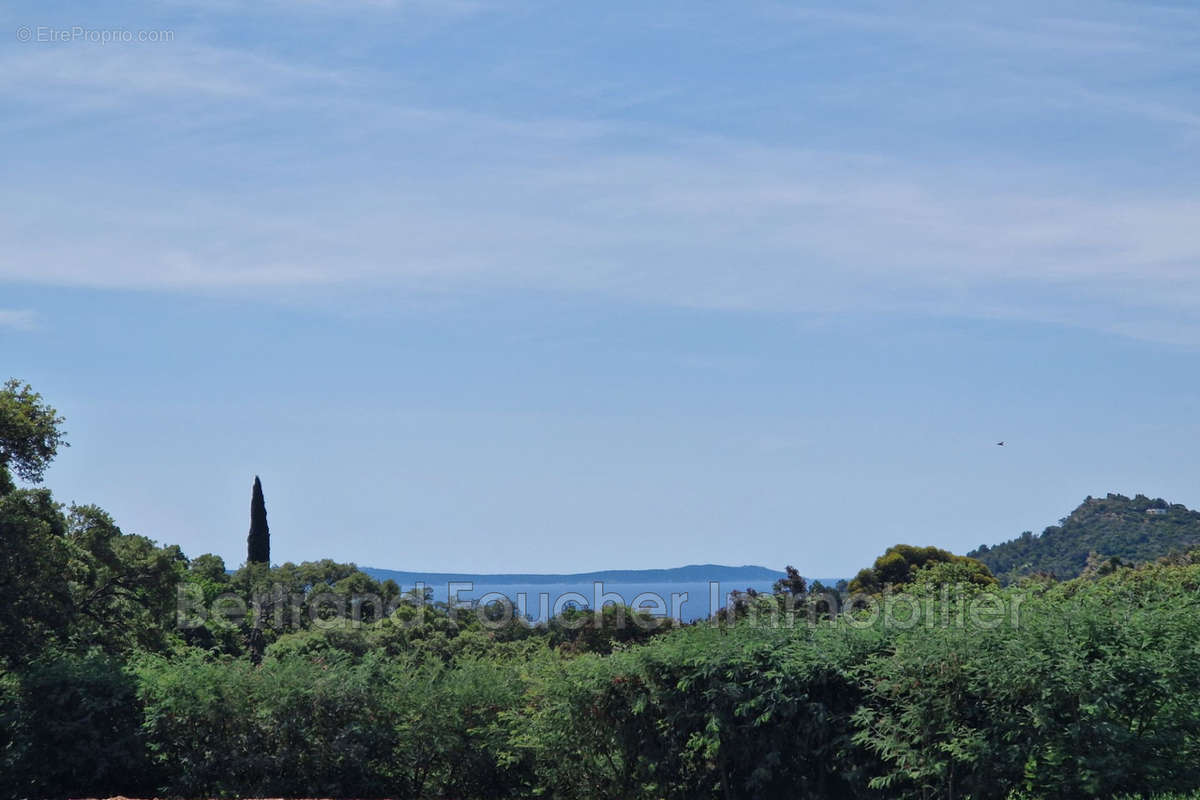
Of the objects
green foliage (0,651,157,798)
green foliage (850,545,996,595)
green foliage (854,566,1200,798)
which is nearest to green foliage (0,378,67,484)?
green foliage (0,651,157,798)

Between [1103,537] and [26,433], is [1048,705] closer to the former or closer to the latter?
[26,433]

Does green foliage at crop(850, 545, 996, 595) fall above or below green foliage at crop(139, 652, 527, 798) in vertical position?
above

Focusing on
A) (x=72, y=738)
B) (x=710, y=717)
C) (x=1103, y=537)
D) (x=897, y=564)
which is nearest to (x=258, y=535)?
(x=897, y=564)

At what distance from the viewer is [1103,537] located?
269ft

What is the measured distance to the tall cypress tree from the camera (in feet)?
157

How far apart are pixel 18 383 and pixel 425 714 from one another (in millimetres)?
10763

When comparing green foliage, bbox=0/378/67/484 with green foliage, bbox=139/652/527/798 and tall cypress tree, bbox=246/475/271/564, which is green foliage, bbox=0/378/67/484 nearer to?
green foliage, bbox=139/652/527/798

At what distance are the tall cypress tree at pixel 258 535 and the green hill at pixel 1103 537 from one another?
4532 cm

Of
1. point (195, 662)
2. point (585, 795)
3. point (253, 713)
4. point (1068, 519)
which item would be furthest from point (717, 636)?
point (1068, 519)

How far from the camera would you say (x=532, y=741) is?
1256 centimetres

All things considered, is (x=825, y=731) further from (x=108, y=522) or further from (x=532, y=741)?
(x=108, y=522)

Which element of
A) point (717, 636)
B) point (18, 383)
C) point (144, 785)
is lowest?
point (144, 785)

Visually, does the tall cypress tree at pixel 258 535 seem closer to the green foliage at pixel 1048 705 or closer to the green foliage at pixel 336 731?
the green foliage at pixel 336 731

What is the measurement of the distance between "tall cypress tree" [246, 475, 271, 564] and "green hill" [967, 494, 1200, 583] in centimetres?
4532
